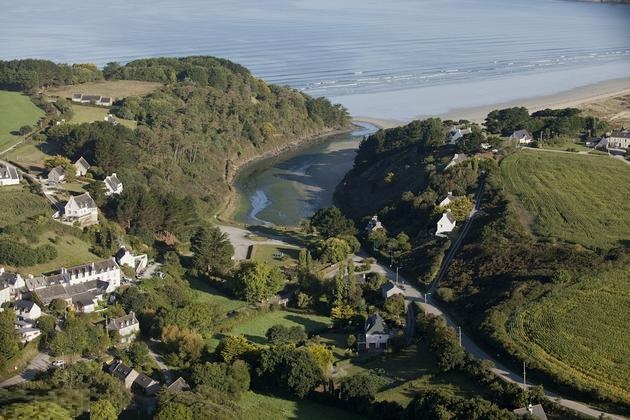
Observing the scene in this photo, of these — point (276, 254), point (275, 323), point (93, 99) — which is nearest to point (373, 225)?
point (276, 254)

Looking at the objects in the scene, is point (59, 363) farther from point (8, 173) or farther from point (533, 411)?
point (8, 173)

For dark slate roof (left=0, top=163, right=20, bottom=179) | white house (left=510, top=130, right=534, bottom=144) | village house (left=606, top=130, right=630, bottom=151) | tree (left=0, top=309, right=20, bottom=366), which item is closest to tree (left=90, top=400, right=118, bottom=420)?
tree (left=0, top=309, right=20, bottom=366)

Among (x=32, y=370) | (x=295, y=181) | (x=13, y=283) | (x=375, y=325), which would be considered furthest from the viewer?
(x=295, y=181)

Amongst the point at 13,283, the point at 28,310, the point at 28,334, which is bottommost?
the point at 28,334

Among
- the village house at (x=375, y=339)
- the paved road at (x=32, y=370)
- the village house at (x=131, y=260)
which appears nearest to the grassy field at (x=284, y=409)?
the village house at (x=375, y=339)

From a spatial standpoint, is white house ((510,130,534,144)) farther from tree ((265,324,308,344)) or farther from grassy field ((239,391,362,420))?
grassy field ((239,391,362,420))

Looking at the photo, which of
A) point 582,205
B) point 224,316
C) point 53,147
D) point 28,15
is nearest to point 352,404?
point 224,316
